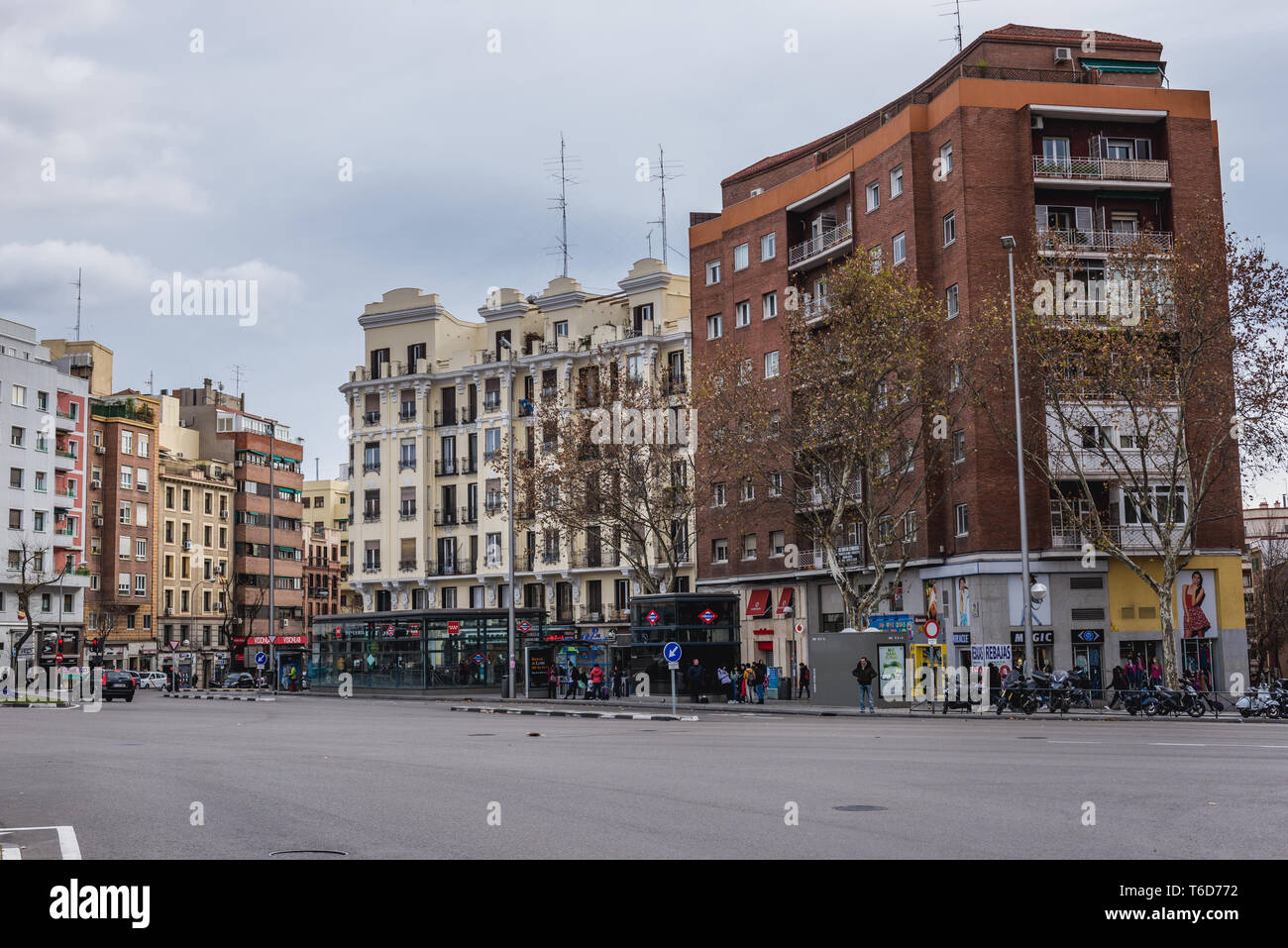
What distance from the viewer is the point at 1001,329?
41.4 metres

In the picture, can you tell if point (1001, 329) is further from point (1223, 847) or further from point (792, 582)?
point (1223, 847)

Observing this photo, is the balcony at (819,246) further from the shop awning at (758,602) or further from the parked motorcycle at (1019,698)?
the parked motorcycle at (1019,698)

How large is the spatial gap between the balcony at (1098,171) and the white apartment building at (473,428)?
25546 mm

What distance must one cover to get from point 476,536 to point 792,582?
26547 mm

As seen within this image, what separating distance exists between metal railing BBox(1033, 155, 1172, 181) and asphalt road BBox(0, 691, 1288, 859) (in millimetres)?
26699

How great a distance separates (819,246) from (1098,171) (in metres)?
12.2

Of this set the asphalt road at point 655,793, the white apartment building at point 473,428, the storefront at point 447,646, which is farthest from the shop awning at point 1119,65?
the storefront at point 447,646

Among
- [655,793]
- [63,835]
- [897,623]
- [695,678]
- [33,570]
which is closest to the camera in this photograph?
[63,835]

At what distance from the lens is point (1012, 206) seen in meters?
47.3

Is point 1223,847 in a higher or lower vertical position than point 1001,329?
lower

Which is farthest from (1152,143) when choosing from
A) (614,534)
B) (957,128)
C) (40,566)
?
(40,566)

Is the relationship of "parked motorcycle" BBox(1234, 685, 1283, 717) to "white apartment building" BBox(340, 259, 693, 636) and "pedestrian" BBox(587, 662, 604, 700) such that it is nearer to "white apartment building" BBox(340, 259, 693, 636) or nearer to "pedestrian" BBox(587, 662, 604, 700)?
"pedestrian" BBox(587, 662, 604, 700)

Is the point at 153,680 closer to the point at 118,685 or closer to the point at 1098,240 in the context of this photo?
the point at 118,685

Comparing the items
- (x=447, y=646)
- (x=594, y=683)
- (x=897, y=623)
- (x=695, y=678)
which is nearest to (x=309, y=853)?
(x=897, y=623)
